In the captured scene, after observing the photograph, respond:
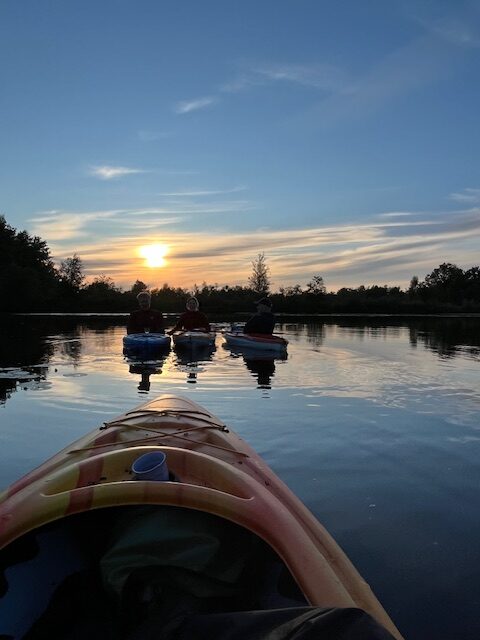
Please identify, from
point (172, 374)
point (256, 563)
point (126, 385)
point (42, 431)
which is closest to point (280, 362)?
point (172, 374)

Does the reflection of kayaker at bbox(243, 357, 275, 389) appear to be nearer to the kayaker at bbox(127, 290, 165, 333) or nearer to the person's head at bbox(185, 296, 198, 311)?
the kayaker at bbox(127, 290, 165, 333)

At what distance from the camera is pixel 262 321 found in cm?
1539

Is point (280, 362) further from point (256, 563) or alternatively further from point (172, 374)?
point (256, 563)

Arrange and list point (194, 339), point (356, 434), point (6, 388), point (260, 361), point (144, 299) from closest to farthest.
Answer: point (356, 434), point (6, 388), point (260, 361), point (144, 299), point (194, 339)

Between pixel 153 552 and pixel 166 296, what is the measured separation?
68.9 metres

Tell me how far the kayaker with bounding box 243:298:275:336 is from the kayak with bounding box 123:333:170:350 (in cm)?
258

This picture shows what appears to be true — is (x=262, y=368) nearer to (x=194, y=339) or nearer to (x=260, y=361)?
(x=260, y=361)

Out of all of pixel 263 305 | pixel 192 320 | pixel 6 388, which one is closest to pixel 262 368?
pixel 263 305

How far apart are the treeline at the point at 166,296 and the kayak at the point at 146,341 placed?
38943 millimetres

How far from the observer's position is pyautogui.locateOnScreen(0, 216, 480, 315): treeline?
56.6 meters

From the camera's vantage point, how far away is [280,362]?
1330 centimetres

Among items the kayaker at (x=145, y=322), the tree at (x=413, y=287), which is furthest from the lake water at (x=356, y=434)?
the tree at (x=413, y=287)

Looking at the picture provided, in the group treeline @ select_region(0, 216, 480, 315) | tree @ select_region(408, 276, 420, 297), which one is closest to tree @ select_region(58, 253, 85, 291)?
Result: treeline @ select_region(0, 216, 480, 315)

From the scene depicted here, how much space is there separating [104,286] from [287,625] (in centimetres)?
7744
